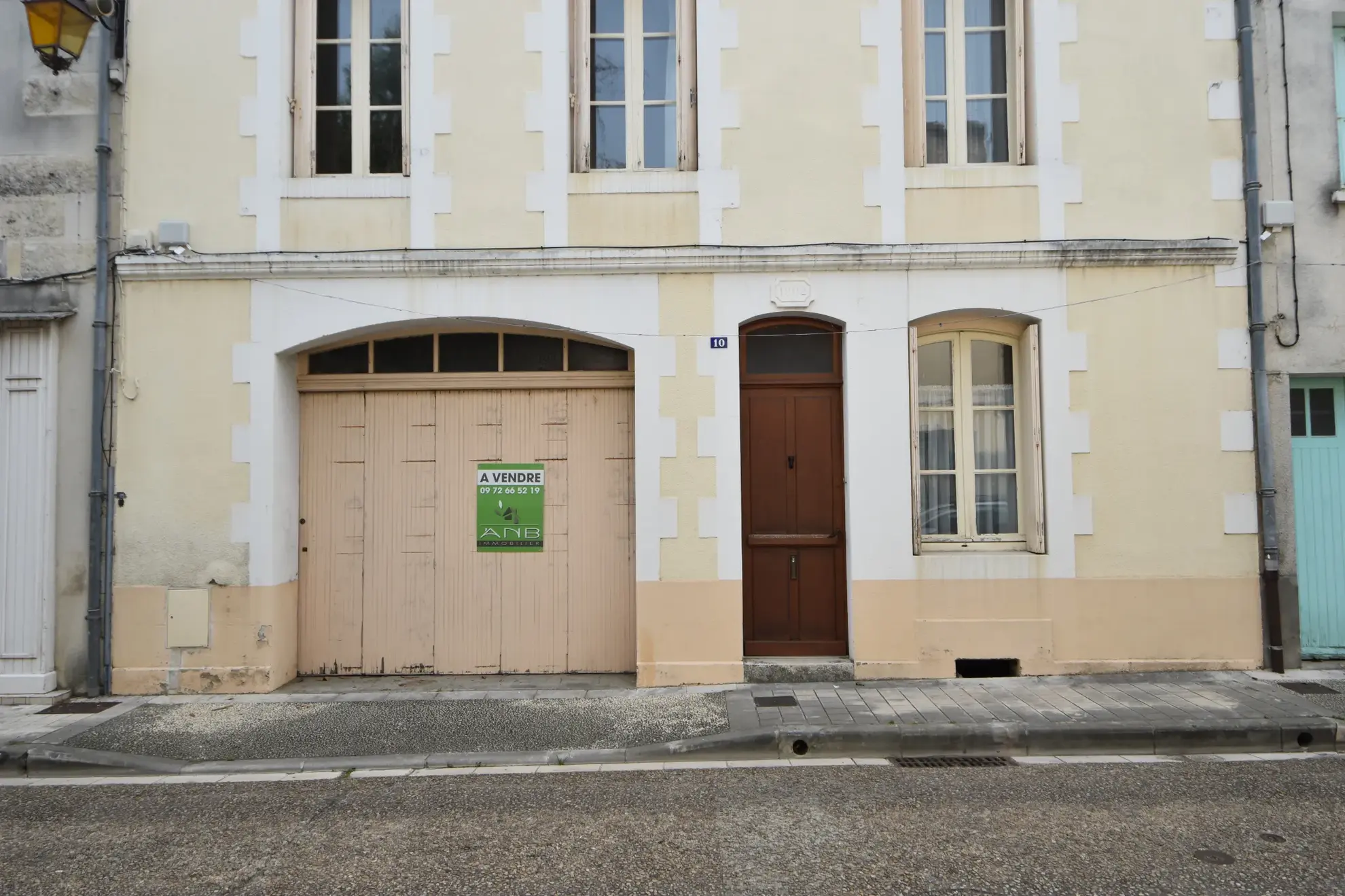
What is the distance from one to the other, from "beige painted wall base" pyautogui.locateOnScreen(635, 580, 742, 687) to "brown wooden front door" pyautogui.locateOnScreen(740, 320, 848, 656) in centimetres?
32

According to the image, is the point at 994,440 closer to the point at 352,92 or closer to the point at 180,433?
the point at 352,92

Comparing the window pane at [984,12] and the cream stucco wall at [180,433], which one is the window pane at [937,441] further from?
the cream stucco wall at [180,433]

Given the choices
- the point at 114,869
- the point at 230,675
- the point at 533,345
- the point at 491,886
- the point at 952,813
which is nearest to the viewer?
the point at 491,886

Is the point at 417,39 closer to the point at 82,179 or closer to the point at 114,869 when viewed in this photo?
the point at 82,179

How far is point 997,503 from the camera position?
7.68 meters

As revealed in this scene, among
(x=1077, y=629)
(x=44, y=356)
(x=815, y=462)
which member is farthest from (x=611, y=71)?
(x=1077, y=629)

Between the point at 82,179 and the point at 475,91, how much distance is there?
3.49 meters

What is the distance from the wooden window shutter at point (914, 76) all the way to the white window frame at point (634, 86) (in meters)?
1.87

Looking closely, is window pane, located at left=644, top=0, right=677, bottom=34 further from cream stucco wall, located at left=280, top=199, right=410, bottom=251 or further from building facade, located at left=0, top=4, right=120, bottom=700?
building facade, located at left=0, top=4, right=120, bottom=700

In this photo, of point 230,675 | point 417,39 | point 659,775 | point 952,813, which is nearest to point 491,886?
point 659,775

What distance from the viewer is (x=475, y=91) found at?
7.52 m

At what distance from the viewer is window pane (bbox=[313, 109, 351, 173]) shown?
7.84 meters

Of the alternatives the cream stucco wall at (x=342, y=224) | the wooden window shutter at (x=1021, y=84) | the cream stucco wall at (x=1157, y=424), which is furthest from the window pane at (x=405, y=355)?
the cream stucco wall at (x=1157, y=424)

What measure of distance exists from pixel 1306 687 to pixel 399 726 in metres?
6.91
